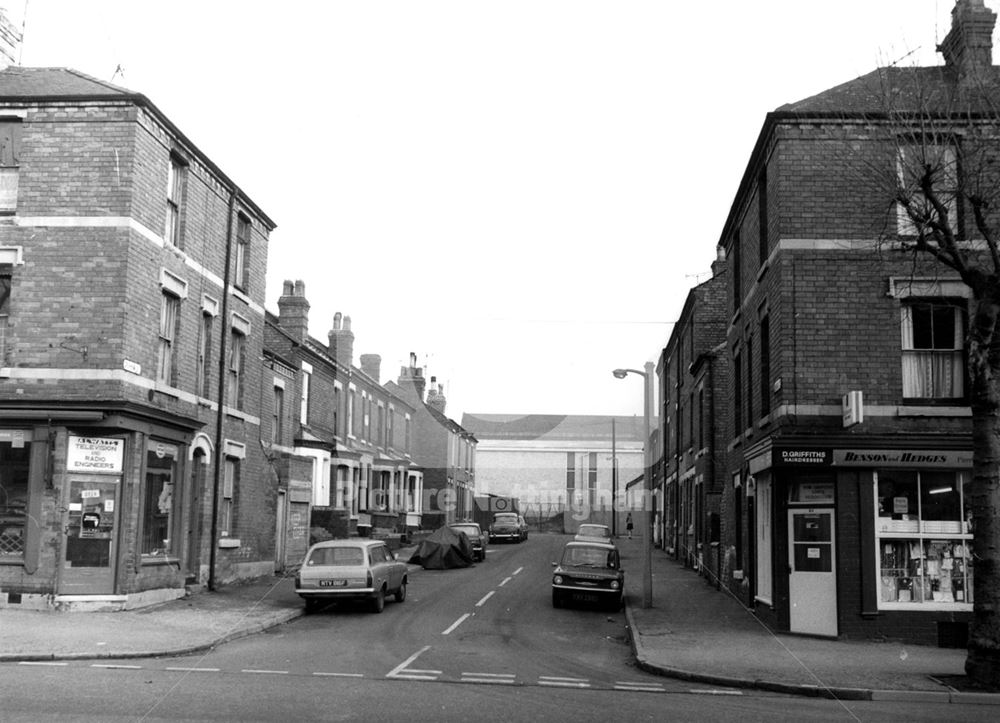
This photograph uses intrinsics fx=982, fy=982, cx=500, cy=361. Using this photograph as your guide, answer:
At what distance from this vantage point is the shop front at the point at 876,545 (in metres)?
17.2

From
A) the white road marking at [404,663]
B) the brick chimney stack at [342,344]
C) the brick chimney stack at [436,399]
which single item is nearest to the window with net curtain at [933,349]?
the white road marking at [404,663]

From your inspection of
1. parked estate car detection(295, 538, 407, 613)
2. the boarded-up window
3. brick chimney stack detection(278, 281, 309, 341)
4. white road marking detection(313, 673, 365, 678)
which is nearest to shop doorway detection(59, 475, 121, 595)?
parked estate car detection(295, 538, 407, 613)

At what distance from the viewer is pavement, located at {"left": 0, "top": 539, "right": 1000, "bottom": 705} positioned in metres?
13.1

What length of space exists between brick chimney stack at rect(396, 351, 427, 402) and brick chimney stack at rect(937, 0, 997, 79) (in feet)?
143

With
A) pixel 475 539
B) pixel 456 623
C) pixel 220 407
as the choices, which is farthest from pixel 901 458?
pixel 475 539

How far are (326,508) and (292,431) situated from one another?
5.52 m

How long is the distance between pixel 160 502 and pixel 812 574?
13.4m

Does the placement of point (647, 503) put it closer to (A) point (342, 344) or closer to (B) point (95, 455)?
(B) point (95, 455)

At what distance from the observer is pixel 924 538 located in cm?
1748

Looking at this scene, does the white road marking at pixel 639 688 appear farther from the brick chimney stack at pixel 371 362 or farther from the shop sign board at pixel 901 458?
the brick chimney stack at pixel 371 362

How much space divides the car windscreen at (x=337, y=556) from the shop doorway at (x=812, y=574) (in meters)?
8.92

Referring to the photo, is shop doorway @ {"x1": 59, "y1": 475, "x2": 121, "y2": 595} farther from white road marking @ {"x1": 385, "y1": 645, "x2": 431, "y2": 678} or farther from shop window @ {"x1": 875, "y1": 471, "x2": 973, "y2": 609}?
shop window @ {"x1": 875, "y1": 471, "x2": 973, "y2": 609}

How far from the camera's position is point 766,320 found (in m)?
20.6

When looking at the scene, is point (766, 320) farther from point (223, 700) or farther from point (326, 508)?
point (326, 508)
